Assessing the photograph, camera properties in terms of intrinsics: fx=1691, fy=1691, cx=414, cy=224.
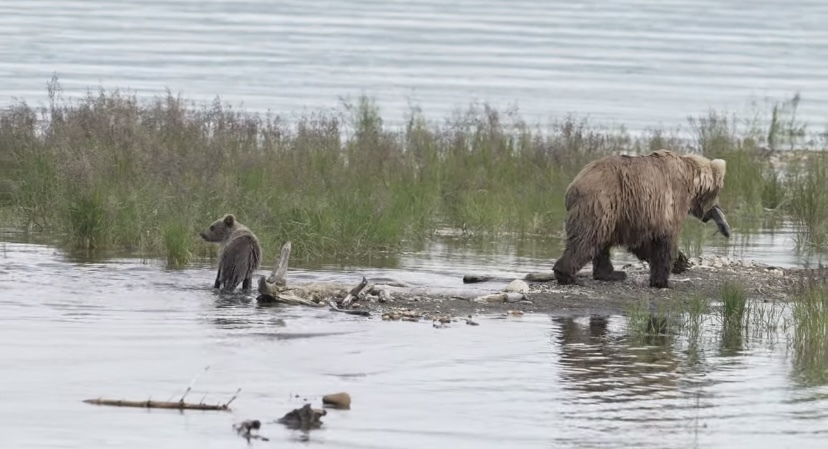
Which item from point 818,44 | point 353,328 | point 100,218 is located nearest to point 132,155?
point 100,218

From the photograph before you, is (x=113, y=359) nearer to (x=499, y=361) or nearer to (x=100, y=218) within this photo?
(x=499, y=361)

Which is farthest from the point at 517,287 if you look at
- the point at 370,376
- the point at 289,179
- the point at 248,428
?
the point at 248,428

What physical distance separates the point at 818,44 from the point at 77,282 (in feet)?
126

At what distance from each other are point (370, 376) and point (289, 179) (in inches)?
299

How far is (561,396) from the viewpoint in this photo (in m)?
10.2

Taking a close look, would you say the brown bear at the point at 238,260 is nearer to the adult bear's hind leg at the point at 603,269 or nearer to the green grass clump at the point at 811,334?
the adult bear's hind leg at the point at 603,269

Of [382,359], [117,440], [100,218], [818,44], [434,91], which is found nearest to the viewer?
[117,440]

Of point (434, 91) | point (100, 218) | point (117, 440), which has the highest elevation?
point (434, 91)

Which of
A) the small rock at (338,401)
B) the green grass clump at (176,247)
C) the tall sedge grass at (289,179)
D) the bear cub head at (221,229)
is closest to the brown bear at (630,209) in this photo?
the bear cub head at (221,229)

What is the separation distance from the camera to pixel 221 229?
14.8 meters

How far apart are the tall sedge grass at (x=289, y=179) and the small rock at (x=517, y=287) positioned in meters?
2.61

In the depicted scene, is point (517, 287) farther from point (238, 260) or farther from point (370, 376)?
point (370, 376)

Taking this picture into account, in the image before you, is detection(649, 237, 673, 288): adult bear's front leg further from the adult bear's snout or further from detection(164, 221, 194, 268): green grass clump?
detection(164, 221, 194, 268): green grass clump

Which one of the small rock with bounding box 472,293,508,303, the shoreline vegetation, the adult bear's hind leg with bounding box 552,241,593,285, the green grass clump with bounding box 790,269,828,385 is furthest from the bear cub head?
the green grass clump with bounding box 790,269,828,385
